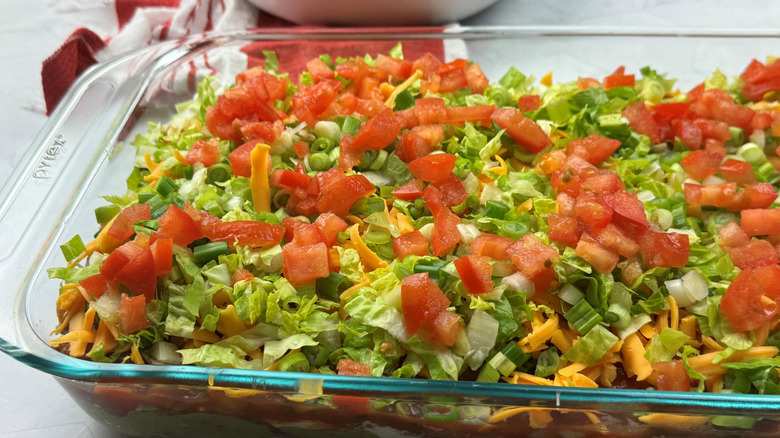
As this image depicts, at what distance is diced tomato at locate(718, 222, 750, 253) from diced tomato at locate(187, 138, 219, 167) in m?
1.29

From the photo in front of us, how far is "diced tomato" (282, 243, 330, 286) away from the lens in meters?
1.51

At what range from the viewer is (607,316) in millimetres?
1465

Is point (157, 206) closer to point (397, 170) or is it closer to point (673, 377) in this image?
point (397, 170)

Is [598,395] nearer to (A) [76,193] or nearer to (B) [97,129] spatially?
(A) [76,193]

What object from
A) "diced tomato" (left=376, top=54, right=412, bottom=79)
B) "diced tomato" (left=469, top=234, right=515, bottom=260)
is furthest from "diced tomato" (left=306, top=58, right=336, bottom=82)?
"diced tomato" (left=469, top=234, right=515, bottom=260)

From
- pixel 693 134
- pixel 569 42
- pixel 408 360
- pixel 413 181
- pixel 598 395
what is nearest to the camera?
pixel 598 395

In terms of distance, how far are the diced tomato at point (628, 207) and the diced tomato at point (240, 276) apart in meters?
0.83

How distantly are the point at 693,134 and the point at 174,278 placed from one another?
1.44 m

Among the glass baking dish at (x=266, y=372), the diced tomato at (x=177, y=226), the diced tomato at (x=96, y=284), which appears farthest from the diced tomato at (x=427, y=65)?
the diced tomato at (x=96, y=284)

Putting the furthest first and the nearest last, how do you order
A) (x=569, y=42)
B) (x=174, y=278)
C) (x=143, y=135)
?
(x=569, y=42) < (x=143, y=135) < (x=174, y=278)

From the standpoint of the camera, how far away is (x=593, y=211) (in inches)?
61.5

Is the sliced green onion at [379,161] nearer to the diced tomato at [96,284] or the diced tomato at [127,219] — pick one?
the diced tomato at [127,219]

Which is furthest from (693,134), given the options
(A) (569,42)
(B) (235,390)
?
(B) (235,390)

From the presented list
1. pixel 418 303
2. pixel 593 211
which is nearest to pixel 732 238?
pixel 593 211
